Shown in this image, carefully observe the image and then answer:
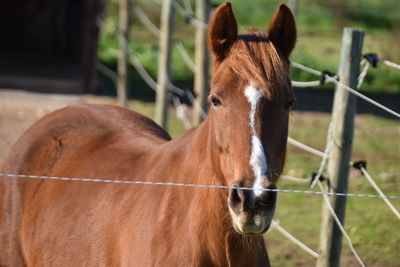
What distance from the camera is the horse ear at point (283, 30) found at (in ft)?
9.84

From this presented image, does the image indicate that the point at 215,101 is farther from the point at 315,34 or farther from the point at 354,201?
the point at 315,34

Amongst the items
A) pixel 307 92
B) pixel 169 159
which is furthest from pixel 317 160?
pixel 169 159

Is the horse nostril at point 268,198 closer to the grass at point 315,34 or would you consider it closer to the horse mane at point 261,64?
the horse mane at point 261,64

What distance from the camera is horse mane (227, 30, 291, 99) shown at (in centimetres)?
281

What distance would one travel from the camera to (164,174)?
3.35 meters

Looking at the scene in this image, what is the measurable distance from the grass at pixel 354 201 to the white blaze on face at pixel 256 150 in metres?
0.55

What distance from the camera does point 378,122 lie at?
1015 cm

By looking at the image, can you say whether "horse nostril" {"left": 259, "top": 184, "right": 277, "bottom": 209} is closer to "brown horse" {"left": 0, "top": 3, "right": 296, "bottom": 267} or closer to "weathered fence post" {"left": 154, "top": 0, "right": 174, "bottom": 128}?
"brown horse" {"left": 0, "top": 3, "right": 296, "bottom": 267}

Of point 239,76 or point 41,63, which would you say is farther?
point 41,63

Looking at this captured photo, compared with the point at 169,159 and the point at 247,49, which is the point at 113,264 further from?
the point at 247,49

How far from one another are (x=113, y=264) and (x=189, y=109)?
685 cm

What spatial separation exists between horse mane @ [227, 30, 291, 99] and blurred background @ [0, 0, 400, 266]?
2821mm

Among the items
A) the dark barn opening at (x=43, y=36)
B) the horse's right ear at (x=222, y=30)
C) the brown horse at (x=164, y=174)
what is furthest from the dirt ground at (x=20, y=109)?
the horse's right ear at (x=222, y=30)

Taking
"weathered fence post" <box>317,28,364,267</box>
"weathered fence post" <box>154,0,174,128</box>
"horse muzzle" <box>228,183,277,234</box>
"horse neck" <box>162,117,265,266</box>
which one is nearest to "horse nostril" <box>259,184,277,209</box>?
"horse muzzle" <box>228,183,277,234</box>
